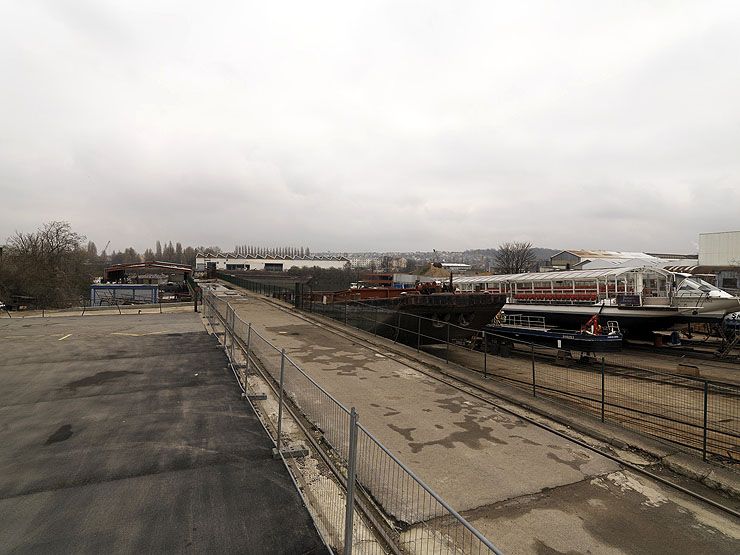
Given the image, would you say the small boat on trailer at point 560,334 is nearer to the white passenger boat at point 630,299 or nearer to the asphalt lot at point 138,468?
the white passenger boat at point 630,299

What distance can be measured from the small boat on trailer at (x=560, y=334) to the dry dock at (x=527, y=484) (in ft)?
35.9

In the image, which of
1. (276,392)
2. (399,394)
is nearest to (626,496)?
(399,394)

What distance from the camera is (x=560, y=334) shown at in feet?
70.8

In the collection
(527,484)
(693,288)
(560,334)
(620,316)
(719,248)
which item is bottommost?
(560,334)

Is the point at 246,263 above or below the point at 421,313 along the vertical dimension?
above

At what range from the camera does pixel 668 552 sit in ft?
12.6

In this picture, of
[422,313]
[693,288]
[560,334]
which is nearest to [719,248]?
[693,288]

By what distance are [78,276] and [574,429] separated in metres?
58.4

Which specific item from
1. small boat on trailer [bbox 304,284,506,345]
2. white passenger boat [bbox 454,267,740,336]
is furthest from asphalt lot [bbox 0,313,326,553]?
white passenger boat [bbox 454,267,740,336]

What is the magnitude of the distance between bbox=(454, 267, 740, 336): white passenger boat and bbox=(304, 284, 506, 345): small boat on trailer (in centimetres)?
635

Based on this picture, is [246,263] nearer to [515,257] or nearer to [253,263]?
[253,263]

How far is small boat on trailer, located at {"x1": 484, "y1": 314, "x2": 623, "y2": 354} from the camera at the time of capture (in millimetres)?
20188

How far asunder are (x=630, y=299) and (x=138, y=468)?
23.9m

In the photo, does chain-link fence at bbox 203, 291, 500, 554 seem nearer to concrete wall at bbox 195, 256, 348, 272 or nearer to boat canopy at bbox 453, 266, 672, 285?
boat canopy at bbox 453, 266, 672, 285
